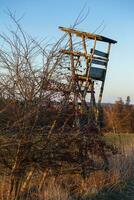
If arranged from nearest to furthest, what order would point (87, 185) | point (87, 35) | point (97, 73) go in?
point (87, 185), point (87, 35), point (97, 73)

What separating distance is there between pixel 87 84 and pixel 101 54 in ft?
3.72

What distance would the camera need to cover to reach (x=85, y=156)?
9.28 metres

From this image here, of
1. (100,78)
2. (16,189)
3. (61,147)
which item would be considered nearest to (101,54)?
Result: (100,78)

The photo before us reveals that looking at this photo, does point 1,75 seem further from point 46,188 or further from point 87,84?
point 87,84

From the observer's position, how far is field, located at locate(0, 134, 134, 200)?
8262 millimetres

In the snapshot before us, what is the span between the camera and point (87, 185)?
32.1ft

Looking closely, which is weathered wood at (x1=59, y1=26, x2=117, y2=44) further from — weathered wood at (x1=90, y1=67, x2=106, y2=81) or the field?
the field

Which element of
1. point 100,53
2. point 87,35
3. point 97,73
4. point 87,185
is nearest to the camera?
point 87,185

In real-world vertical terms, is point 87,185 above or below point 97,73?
below

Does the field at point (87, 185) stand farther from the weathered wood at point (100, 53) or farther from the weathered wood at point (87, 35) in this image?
the weathered wood at point (87, 35)

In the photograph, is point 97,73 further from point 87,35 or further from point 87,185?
point 87,185

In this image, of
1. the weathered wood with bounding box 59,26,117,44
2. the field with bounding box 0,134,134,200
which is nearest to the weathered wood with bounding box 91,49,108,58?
the weathered wood with bounding box 59,26,117,44

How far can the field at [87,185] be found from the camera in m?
8.26

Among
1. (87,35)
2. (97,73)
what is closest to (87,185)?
(97,73)
